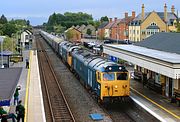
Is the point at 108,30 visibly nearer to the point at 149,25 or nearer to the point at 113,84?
the point at 149,25

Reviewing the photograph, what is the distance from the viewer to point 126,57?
26.7m

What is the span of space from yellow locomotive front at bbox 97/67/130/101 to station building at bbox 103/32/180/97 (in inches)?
79.1

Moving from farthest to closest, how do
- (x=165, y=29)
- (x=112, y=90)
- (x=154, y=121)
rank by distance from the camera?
(x=165, y=29), (x=112, y=90), (x=154, y=121)

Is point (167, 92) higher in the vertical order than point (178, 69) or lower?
lower

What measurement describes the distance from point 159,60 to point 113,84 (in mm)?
3093

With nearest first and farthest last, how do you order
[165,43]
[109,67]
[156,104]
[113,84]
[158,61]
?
[158,61]
[113,84]
[109,67]
[156,104]
[165,43]

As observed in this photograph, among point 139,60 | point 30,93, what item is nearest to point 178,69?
point 139,60

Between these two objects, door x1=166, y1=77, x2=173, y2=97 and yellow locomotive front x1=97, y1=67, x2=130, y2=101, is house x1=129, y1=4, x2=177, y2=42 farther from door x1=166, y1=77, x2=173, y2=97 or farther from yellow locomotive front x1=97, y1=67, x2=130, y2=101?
yellow locomotive front x1=97, y1=67, x2=130, y2=101

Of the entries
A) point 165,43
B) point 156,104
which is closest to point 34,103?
point 156,104

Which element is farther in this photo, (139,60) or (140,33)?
(140,33)

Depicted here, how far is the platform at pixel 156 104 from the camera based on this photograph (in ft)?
62.5

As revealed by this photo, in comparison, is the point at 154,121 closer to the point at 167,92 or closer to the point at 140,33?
the point at 167,92

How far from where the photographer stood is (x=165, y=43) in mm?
28828

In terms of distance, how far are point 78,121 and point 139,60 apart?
713cm
